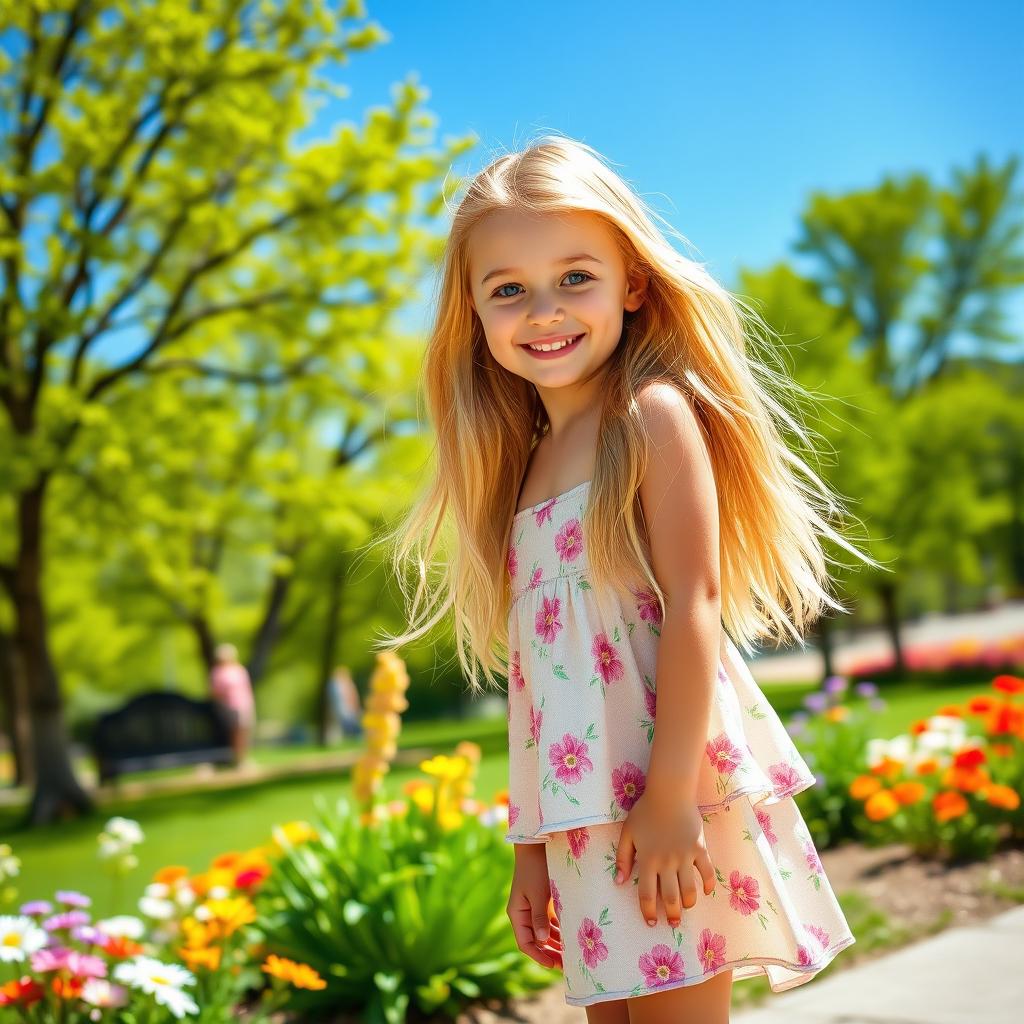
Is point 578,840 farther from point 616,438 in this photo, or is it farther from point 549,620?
point 616,438

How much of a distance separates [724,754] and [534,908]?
19.6 inches

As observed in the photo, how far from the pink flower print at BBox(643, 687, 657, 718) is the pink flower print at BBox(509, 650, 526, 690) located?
0.30m

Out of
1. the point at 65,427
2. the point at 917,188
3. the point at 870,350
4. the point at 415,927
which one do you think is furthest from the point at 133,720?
the point at 917,188

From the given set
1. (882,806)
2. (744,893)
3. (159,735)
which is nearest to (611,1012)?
(744,893)

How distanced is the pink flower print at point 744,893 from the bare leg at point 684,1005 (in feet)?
0.36

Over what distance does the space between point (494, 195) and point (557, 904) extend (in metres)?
1.24

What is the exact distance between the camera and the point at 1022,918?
400 cm

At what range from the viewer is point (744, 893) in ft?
5.96

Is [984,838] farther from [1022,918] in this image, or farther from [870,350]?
[870,350]

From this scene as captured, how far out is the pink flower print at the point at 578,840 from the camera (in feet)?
5.94

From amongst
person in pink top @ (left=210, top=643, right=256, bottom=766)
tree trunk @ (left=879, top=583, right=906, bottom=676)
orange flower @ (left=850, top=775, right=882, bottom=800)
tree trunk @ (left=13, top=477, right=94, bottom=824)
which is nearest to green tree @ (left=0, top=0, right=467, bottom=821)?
tree trunk @ (left=13, top=477, right=94, bottom=824)

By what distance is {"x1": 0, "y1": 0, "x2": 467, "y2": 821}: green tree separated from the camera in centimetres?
1120

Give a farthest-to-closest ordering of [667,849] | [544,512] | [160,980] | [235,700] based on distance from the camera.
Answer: [235,700], [160,980], [544,512], [667,849]

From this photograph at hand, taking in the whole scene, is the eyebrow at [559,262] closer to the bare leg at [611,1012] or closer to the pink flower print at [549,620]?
the pink flower print at [549,620]
